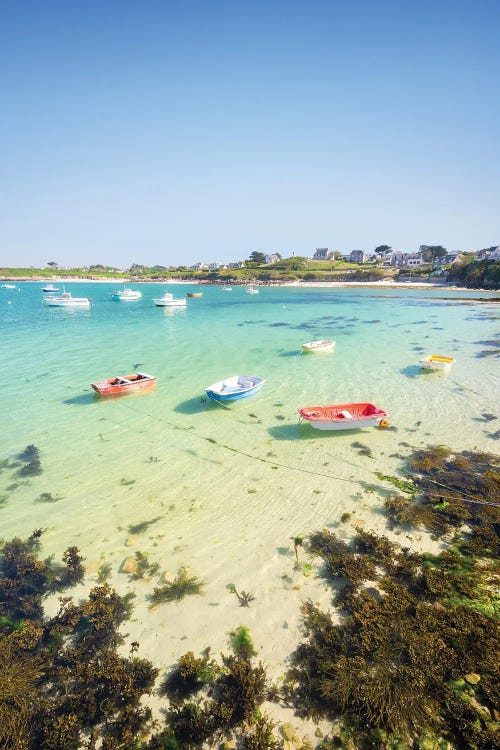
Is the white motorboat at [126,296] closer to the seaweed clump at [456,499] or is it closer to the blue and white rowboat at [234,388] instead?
the blue and white rowboat at [234,388]

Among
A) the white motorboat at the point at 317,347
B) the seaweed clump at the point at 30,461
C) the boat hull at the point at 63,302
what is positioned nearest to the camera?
the seaweed clump at the point at 30,461

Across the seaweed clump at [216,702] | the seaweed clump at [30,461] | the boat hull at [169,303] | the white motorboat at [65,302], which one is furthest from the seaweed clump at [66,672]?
the white motorboat at [65,302]

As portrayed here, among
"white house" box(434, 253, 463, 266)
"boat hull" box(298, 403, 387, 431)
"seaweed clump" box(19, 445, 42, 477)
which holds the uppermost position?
"white house" box(434, 253, 463, 266)

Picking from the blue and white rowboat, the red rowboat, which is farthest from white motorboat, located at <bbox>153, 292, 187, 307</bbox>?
the blue and white rowboat

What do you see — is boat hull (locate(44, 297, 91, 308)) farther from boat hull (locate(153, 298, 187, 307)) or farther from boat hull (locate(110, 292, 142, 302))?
boat hull (locate(153, 298, 187, 307))

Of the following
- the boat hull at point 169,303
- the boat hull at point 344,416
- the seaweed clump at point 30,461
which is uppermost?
the boat hull at point 169,303

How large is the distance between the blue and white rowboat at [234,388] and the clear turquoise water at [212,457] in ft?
2.71

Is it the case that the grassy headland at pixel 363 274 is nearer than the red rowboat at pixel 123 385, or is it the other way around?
the red rowboat at pixel 123 385

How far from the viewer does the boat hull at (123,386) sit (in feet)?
65.3

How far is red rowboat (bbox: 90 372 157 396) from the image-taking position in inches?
782

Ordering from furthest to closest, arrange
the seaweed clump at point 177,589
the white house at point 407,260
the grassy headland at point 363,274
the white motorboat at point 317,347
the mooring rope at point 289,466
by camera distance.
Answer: the white house at point 407,260 → the grassy headland at point 363,274 → the white motorboat at point 317,347 → the mooring rope at point 289,466 → the seaweed clump at point 177,589

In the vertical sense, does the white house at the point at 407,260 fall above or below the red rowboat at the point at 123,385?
above

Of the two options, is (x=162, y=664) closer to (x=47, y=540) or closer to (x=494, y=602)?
(x=47, y=540)

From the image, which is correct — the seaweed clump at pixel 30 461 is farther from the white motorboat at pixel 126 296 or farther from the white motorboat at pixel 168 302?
the white motorboat at pixel 126 296
